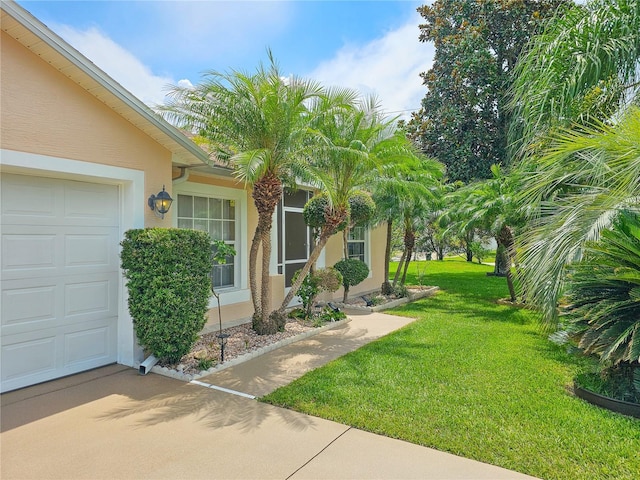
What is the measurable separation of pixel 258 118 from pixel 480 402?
5903 mm

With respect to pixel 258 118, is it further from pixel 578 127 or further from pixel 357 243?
pixel 357 243

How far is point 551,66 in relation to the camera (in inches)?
269

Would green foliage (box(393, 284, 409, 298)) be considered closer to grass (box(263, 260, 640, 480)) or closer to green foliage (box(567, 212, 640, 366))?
grass (box(263, 260, 640, 480))

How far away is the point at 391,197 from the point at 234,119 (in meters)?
6.91

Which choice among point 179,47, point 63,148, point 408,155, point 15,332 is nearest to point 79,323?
point 15,332

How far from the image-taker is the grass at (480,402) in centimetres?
390

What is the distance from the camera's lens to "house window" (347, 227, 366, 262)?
15.1m

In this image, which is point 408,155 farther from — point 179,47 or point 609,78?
point 179,47

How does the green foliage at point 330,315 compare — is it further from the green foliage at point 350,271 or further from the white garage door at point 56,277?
the white garage door at point 56,277

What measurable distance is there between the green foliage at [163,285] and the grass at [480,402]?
1865 millimetres

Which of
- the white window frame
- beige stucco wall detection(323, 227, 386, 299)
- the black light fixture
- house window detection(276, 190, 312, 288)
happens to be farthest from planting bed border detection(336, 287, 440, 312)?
the black light fixture

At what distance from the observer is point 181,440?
418 centimetres

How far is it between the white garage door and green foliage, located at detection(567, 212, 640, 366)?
722cm

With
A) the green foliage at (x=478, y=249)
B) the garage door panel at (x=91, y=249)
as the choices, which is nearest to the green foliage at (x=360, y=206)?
the garage door panel at (x=91, y=249)
